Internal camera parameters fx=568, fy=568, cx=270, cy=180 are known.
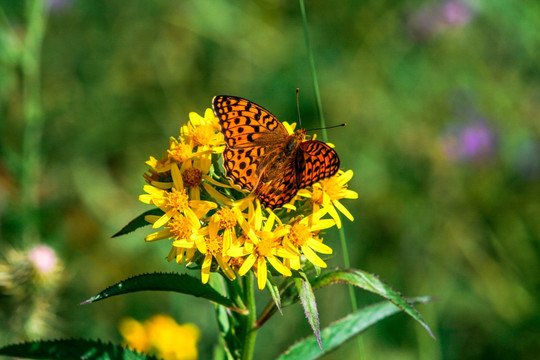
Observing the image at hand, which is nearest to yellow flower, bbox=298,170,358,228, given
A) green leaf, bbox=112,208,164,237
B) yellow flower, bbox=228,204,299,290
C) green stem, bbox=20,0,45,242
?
yellow flower, bbox=228,204,299,290

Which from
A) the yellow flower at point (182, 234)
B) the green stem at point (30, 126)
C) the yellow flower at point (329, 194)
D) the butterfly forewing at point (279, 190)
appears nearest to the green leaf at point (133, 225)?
the yellow flower at point (182, 234)

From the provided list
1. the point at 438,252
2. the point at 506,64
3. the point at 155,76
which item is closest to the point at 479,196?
the point at 438,252

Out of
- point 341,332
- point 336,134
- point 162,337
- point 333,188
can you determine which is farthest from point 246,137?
point 336,134

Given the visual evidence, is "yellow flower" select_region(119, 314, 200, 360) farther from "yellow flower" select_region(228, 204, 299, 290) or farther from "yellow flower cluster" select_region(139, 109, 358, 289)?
"yellow flower" select_region(228, 204, 299, 290)

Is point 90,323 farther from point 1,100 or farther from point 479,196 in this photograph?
point 479,196

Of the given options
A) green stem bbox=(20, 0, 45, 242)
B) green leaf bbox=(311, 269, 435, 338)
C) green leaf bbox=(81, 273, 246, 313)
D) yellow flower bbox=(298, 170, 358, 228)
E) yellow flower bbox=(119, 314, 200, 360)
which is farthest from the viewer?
green stem bbox=(20, 0, 45, 242)
